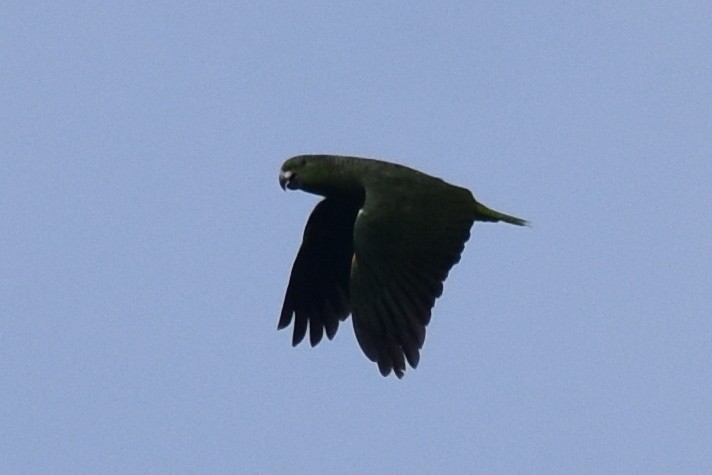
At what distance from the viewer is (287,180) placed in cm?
1736

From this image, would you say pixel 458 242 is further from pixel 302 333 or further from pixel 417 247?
pixel 302 333

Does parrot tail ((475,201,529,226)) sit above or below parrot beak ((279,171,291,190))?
below

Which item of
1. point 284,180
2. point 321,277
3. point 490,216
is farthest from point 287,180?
point 490,216

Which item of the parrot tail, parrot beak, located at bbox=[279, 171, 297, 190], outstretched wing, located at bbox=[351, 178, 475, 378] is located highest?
parrot beak, located at bbox=[279, 171, 297, 190]

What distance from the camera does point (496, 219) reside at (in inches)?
659

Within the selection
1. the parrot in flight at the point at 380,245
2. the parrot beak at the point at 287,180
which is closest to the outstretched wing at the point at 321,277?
the parrot in flight at the point at 380,245

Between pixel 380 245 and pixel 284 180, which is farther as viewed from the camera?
pixel 284 180

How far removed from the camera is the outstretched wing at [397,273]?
15.6 meters

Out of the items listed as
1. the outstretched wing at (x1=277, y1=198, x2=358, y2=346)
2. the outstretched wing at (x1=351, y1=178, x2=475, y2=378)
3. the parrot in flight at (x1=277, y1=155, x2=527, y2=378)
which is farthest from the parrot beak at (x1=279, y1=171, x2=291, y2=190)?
the outstretched wing at (x1=351, y1=178, x2=475, y2=378)

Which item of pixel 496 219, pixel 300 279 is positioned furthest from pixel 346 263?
pixel 496 219

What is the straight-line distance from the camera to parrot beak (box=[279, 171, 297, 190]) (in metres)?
17.3

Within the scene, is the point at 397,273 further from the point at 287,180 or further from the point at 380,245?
the point at 287,180

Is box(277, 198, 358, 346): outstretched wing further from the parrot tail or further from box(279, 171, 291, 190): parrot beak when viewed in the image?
the parrot tail

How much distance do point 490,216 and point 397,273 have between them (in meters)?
1.25
